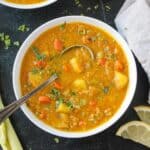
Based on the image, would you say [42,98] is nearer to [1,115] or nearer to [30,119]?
[30,119]

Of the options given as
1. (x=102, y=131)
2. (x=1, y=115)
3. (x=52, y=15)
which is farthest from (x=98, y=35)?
(x=1, y=115)

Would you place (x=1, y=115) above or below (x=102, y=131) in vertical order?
above

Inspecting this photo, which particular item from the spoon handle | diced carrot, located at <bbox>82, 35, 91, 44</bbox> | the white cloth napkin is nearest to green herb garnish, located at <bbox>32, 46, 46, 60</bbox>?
the spoon handle

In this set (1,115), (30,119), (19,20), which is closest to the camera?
(1,115)

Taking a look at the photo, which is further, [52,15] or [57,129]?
[52,15]

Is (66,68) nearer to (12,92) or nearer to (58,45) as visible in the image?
(58,45)

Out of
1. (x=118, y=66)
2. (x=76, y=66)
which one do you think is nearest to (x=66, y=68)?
(x=76, y=66)

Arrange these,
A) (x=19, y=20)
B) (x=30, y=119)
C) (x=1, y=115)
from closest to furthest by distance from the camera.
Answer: (x=1, y=115), (x=30, y=119), (x=19, y=20)

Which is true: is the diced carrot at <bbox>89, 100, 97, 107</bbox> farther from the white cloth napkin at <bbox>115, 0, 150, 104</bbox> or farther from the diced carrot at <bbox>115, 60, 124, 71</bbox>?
the white cloth napkin at <bbox>115, 0, 150, 104</bbox>
